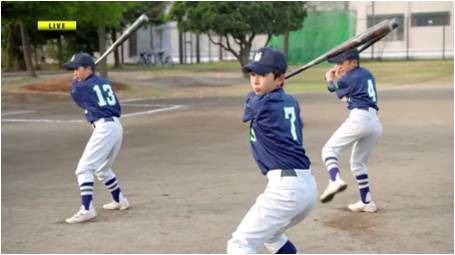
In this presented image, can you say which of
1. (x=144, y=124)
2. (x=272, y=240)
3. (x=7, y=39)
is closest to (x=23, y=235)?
(x=272, y=240)

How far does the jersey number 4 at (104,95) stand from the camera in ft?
23.6

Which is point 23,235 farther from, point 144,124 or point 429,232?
point 144,124

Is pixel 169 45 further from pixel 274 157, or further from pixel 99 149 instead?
pixel 274 157

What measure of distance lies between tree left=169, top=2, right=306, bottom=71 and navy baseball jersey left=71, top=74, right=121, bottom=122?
84.1ft

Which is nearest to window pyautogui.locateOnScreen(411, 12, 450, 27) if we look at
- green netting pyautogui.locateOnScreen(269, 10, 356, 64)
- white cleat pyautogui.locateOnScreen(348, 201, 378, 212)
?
green netting pyautogui.locateOnScreen(269, 10, 356, 64)

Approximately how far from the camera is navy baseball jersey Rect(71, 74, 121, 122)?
7.18 meters

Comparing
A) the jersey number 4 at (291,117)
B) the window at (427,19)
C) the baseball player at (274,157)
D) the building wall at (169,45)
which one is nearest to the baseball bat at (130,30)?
the baseball player at (274,157)

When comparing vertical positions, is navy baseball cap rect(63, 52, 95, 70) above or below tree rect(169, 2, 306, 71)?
below

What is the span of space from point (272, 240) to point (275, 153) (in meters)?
0.60

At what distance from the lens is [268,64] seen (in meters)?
4.47

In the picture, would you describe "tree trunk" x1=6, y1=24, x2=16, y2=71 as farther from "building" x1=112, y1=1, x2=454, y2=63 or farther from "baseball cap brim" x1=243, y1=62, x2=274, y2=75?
"baseball cap brim" x1=243, y1=62, x2=274, y2=75

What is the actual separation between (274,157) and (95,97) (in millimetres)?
3194

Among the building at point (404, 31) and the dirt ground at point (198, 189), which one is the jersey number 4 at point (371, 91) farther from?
the building at point (404, 31)

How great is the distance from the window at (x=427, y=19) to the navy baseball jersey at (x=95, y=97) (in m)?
45.1
